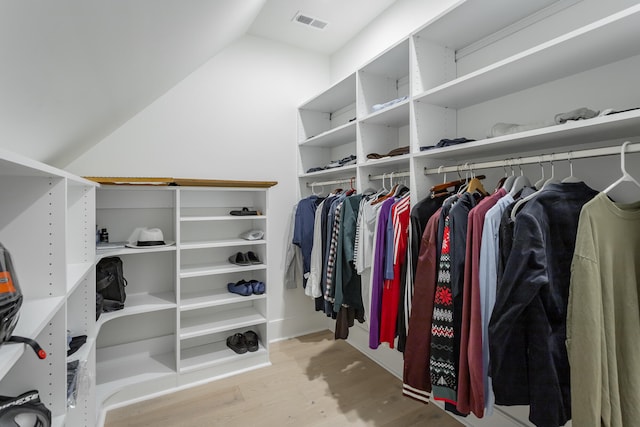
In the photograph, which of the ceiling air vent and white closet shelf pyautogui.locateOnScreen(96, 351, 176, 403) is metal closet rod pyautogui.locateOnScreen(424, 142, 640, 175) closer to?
the ceiling air vent

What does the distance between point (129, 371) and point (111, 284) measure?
670 mm

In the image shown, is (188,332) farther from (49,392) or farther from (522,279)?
(522,279)

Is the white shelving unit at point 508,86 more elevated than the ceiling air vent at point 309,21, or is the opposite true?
the ceiling air vent at point 309,21

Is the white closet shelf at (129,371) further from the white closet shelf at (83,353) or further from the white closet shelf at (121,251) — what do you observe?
the white closet shelf at (121,251)

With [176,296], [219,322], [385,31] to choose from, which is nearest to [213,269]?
[176,296]

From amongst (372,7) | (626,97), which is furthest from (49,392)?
(372,7)

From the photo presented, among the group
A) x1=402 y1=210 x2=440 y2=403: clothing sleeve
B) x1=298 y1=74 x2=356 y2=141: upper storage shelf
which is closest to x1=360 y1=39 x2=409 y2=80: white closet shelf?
x1=298 y1=74 x2=356 y2=141: upper storage shelf

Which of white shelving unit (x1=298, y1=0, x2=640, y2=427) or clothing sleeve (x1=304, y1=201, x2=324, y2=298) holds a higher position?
white shelving unit (x1=298, y1=0, x2=640, y2=427)

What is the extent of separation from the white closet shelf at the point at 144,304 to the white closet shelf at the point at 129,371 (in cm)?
41

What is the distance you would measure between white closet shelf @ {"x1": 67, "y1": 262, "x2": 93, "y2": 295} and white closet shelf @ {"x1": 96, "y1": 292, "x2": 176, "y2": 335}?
1.74ft

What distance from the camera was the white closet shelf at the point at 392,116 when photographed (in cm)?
189

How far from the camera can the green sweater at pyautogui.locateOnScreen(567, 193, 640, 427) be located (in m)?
0.92

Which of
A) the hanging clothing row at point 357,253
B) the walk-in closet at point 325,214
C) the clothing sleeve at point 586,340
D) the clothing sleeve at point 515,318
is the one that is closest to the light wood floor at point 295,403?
the walk-in closet at point 325,214

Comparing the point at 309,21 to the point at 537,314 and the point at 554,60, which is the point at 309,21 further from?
the point at 537,314
